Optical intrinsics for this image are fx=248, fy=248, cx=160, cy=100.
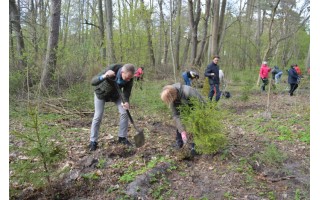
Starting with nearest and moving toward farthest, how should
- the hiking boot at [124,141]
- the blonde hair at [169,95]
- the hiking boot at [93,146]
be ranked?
1. the blonde hair at [169,95]
2. the hiking boot at [93,146]
3. the hiking boot at [124,141]

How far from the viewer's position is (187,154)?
167 inches

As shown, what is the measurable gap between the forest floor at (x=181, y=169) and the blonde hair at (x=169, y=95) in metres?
0.95

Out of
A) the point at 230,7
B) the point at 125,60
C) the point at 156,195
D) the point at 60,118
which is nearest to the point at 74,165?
the point at 156,195

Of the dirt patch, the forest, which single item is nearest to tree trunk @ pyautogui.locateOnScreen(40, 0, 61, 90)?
the forest

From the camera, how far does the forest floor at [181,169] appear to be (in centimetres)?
333

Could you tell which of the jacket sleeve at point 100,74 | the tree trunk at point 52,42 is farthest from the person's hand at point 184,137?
the tree trunk at point 52,42

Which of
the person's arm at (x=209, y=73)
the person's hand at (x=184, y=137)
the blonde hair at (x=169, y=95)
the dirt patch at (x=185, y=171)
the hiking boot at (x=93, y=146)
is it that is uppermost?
the person's arm at (x=209, y=73)

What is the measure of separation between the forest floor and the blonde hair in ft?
3.13

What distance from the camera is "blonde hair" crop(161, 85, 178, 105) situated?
388cm

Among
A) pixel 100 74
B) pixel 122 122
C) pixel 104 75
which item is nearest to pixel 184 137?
pixel 122 122

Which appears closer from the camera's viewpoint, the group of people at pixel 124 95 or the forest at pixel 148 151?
the forest at pixel 148 151

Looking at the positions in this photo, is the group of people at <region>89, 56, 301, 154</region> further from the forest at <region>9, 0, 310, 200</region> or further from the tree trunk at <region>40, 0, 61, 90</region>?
the tree trunk at <region>40, 0, 61, 90</region>

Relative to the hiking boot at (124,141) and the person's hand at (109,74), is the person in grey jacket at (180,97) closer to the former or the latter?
the person's hand at (109,74)

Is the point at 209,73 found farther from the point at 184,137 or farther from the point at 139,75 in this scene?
the point at 139,75
